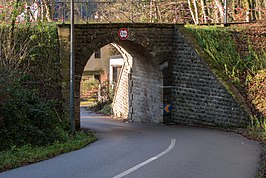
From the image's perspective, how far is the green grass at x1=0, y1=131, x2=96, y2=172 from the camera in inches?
421

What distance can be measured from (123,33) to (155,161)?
1122cm

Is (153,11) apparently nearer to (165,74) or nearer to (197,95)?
(165,74)

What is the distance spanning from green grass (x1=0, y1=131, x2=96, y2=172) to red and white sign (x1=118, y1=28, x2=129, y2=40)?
7713 millimetres

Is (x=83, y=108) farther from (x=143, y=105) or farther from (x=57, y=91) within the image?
(x=57, y=91)

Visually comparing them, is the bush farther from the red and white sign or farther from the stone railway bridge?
the red and white sign

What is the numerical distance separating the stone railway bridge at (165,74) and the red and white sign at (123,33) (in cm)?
15

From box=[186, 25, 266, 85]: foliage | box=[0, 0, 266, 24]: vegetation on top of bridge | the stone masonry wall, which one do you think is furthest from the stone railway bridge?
box=[0, 0, 266, 24]: vegetation on top of bridge

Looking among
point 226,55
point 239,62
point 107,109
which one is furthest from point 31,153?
point 107,109

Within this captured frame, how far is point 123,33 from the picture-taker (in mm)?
21609

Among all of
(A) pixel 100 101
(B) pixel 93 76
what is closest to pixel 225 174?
(A) pixel 100 101

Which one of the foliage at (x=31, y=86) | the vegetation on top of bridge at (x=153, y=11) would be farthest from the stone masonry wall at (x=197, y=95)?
the foliage at (x=31, y=86)

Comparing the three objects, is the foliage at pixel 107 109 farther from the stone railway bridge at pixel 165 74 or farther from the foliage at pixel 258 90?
the foliage at pixel 258 90

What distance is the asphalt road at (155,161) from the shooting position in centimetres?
978

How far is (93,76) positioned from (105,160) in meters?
36.7
